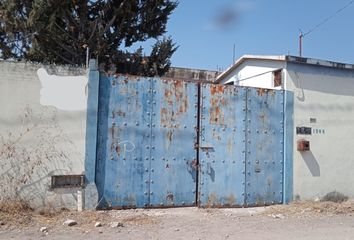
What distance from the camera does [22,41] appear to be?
49.2 feet

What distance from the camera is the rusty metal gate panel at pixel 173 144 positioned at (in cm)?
773

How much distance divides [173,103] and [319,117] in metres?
3.29

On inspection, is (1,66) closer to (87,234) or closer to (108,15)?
(87,234)

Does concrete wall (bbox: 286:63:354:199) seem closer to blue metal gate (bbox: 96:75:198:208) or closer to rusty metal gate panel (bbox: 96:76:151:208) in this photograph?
blue metal gate (bbox: 96:75:198:208)

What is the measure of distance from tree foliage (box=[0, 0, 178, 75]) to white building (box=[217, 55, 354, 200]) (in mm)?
6320

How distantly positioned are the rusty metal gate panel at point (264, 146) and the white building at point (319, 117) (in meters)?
0.35

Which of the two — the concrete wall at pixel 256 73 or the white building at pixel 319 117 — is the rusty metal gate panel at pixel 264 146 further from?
the concrete wall at pixel 256 73

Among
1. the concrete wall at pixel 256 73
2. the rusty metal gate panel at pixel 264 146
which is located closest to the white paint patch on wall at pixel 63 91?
the rusty metal gate panel at pixel 264 146

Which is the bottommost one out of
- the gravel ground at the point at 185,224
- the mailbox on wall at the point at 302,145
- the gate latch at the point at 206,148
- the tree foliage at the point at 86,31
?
the gravel ground at the point at 185,224

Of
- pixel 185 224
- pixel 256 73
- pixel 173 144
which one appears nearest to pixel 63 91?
pixel 173 144

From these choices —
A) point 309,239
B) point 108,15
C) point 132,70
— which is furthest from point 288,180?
point 108,15

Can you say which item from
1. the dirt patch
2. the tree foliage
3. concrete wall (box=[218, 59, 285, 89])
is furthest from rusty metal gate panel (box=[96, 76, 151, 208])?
the tree foliage

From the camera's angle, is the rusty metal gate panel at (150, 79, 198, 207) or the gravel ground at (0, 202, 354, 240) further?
the rusty metal gate panel at (150, 79, 198, 207)

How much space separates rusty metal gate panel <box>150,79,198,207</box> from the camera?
25.4 ft
